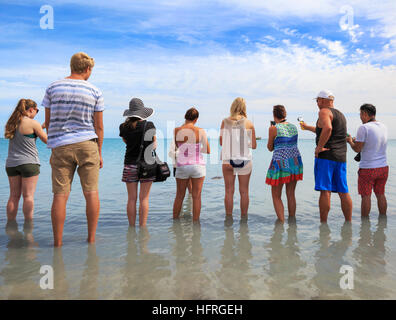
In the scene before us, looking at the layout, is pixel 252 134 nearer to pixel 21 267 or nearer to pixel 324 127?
pixel 324 127

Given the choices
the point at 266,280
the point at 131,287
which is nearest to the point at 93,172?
the point at 131,287

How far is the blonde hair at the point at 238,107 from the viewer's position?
571 cm

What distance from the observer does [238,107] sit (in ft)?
18.7

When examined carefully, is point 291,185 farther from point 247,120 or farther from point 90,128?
point 90,128

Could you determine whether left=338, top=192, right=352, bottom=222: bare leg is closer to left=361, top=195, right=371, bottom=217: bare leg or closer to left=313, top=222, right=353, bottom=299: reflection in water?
left=313, top=222, right=353, bottom=299: reflection in water

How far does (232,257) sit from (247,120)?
2759 millimetres

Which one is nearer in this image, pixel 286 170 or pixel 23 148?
pixel 23 148

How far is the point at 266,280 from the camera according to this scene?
320cm

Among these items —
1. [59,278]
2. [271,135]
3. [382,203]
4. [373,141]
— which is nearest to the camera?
[59,278]

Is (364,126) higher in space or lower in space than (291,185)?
higher

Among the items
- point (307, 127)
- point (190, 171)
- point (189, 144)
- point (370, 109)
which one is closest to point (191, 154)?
point (189, 144)

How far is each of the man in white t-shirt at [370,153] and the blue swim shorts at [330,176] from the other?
2.59 feet

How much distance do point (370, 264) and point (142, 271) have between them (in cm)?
272
